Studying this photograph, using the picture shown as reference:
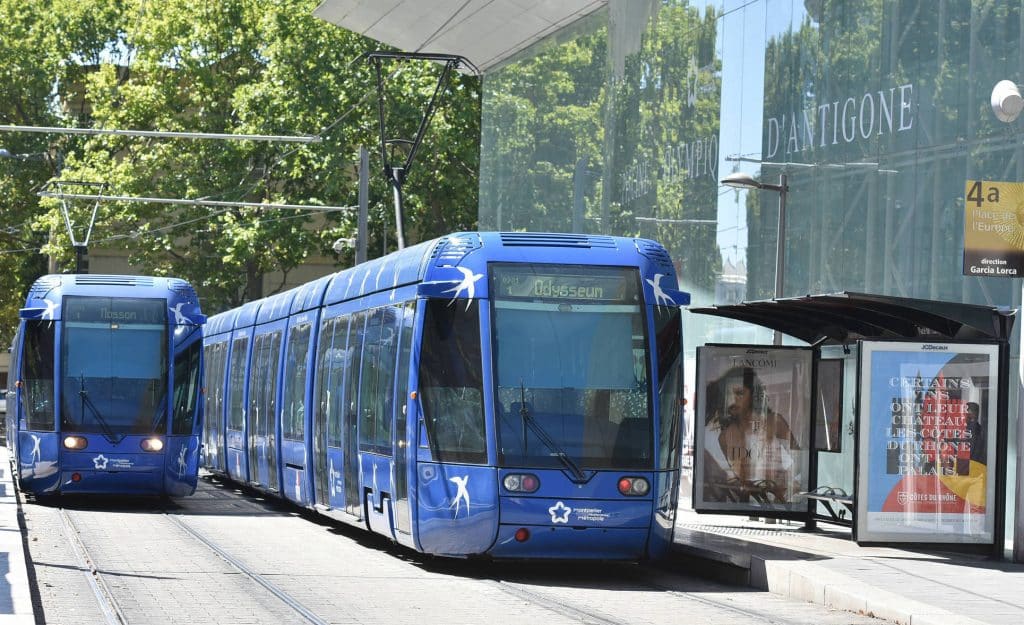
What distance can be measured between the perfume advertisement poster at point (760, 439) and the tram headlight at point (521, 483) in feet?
14.1

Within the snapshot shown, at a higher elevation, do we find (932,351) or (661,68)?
(661,68)

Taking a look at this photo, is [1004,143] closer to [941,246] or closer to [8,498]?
[941,246]

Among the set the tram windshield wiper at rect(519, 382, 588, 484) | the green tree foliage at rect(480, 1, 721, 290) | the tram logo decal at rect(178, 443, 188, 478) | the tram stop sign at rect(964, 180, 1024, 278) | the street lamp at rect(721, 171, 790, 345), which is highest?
the green tree foliage at rect(480, 1, 721, 290)

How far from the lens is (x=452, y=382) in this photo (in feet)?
44.2

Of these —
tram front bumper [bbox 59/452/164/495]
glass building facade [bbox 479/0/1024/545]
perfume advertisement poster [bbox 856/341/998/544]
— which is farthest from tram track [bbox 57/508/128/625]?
glass building facade [bbox 479/0/1024/545]

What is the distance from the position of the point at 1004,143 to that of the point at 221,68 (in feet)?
129

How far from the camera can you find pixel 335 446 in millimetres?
17359

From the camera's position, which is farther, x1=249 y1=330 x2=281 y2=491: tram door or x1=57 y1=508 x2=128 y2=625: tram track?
x1=249 y1=330 x2=281 y2=491: tram door

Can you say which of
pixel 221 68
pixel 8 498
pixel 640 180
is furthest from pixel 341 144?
pixel 8 498

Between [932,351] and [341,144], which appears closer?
[932,351]

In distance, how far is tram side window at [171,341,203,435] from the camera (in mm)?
20906

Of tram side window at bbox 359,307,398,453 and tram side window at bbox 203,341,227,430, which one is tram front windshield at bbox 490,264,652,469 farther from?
tram side window at bbox 203,341,227,430

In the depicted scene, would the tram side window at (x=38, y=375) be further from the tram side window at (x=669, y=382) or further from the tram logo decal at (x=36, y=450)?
the tram side window at (x=669, y=382)

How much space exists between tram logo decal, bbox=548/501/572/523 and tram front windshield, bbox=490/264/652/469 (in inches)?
13.0
